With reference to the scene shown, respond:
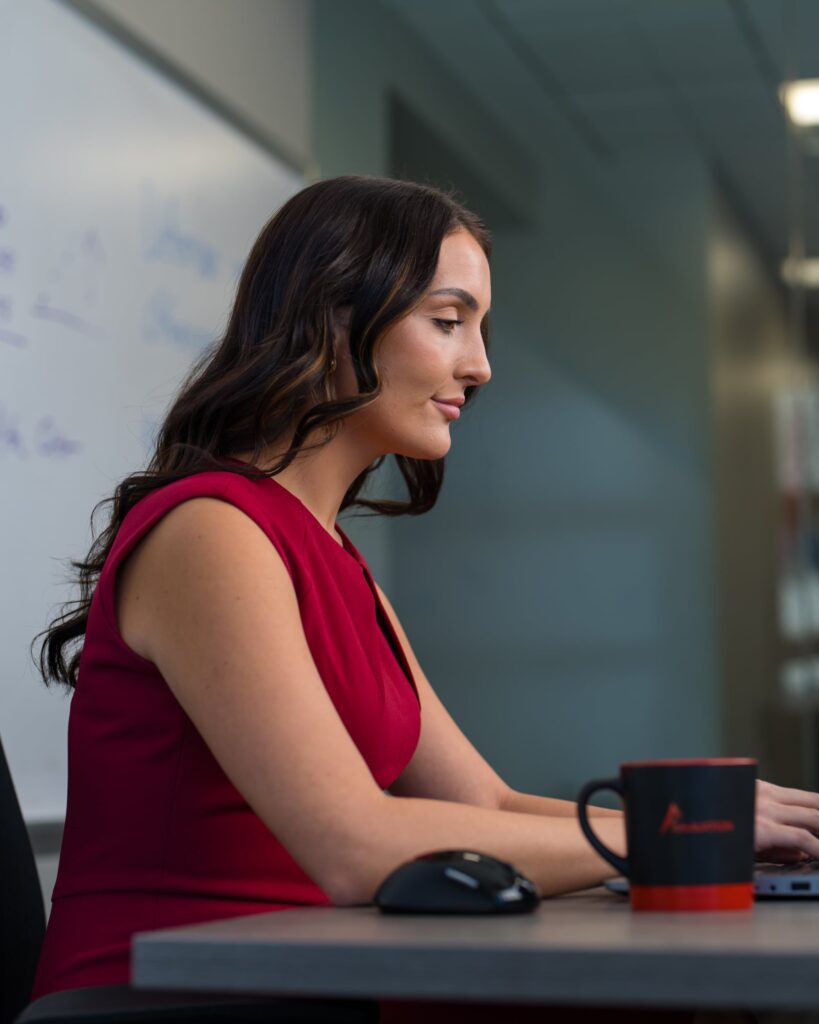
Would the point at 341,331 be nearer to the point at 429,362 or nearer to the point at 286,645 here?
the point at 429,362

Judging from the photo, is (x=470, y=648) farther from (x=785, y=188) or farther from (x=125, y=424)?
(x=125, y=424)

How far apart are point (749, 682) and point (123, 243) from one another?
1974 mm

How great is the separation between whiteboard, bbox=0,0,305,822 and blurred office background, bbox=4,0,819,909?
1006 millimetres

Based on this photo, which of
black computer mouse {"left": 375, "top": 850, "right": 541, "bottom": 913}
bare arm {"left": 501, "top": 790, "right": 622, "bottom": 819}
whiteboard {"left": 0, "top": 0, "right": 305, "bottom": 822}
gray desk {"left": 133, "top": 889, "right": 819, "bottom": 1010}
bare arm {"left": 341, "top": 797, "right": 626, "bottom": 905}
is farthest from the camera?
whiteboard {"left": 0, "top": 0, "right": 305, "bottom": 822}

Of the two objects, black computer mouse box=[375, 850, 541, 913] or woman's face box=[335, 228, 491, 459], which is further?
woman's face box=[335, 228, 491, 459]

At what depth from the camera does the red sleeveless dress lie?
1.06m

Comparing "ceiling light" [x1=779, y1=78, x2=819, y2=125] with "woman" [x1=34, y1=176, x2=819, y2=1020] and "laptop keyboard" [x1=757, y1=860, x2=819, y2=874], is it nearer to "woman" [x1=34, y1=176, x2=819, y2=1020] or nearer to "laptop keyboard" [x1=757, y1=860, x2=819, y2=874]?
"woman" [x1=34, y1=176, x2=819, y2=1020]

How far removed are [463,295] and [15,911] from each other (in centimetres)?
66

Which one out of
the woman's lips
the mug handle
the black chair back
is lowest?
the black chair back

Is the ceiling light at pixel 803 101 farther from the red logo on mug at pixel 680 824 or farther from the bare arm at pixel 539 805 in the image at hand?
the red logo on mug at pixel 680 824

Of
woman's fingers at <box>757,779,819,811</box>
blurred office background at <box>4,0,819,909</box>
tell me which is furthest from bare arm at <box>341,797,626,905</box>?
blurred office background at <box>4,0,819,909</box>

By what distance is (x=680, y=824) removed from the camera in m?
0.79

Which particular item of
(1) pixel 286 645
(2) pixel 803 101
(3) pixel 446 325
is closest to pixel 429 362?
(3) pixel 446 325

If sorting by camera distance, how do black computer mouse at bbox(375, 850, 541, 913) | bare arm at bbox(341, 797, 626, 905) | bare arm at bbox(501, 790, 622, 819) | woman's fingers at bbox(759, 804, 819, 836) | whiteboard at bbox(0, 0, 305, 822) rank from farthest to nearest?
whiteboard at bbox(0, 0, 305, 822) → bare arm at bbox(501, 790, 622, 819) → woman's fingers at bbox(759, 804, 819, 836) → bare arm at bbox(341, 797, 626, 905) → black computer mouse at bbox(375, 850, 541, 913)
